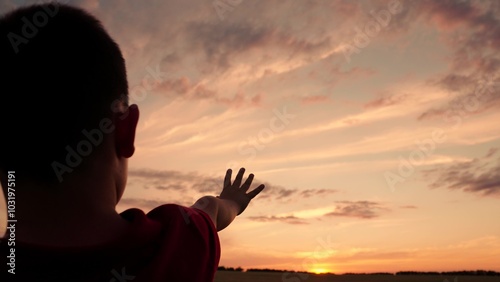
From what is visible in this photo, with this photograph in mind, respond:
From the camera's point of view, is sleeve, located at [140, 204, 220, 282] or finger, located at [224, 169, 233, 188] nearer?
sleeve, located at [140, 204, 220, 282]

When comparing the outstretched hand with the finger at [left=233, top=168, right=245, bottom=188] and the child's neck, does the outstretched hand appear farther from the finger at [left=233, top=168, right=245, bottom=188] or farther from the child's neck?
the child's neck

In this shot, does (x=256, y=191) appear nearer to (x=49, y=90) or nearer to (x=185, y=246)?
(x=185, y=246)

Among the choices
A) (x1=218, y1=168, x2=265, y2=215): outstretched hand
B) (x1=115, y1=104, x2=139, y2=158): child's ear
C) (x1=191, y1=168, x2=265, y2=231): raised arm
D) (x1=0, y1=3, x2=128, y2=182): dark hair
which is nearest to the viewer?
(x1=0, y1=3, x2=128, y2=182): dark hair

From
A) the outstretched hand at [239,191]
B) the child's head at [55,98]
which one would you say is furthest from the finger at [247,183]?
the child's head at [55,98]

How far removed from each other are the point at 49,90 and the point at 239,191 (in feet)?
4.66

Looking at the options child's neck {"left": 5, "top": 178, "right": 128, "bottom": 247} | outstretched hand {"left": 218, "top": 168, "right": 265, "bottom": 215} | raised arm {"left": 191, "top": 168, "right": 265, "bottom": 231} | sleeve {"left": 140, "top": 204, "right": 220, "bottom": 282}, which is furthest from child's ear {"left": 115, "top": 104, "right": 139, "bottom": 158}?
outstretched hand {"left": 218, "top": 168, "right": 265, "bottom": 215}

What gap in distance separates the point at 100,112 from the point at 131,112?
141 millimetres

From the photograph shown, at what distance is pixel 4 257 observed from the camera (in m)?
1.91

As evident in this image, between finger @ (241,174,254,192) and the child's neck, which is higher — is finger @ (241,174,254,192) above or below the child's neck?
above

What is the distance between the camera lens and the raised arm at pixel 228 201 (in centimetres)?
266

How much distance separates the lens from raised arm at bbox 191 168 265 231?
8.73 ft

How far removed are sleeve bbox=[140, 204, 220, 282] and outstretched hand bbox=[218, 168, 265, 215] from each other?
0.63 meters

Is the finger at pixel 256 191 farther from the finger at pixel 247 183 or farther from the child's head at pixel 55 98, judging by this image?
the child's head at pixel 55 98

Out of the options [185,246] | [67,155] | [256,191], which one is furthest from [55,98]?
[256,191]
